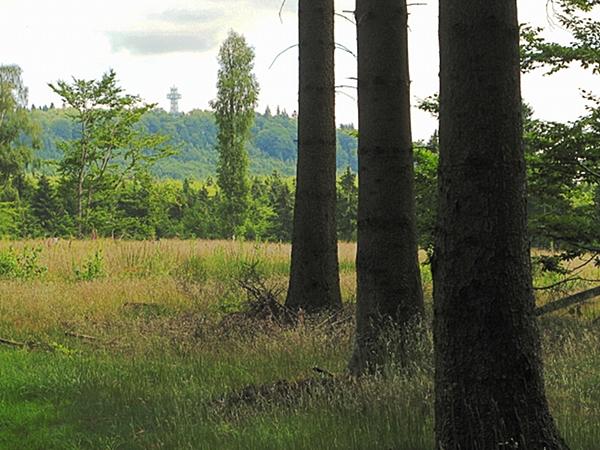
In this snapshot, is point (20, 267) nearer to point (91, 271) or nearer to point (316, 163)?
point (91, 271)

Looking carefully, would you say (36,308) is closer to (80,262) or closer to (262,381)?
(80,262)

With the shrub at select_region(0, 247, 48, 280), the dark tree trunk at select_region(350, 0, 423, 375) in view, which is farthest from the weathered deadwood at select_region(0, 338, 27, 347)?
the shrub at select_region(0, 247, 48, 280)

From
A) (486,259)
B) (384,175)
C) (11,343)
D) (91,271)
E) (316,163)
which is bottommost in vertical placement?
(11,343)

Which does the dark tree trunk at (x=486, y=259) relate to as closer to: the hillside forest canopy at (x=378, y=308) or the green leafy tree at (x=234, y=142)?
the hillside forest canopy at (x=378, y=308)

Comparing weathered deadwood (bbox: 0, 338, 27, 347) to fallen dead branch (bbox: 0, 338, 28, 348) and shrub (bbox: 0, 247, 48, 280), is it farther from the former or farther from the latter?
shrub (bbox: 0, 247, 48, 280)

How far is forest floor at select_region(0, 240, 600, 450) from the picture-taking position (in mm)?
5105

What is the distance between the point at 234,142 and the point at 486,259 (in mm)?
52235

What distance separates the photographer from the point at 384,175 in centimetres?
706

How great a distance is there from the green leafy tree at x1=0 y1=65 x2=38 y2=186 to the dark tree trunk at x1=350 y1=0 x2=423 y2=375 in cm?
4917

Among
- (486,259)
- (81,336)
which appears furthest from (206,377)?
(486,259)

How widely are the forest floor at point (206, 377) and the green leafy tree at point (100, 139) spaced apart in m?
23.5

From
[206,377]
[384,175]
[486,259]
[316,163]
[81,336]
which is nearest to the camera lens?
[486,259]

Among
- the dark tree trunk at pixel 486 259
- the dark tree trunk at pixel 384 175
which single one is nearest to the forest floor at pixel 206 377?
the dark tree trunk at pixel 384 175

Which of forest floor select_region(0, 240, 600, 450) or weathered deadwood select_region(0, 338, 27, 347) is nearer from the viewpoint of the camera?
forest floor select_region(0, 240, 600, 450)
